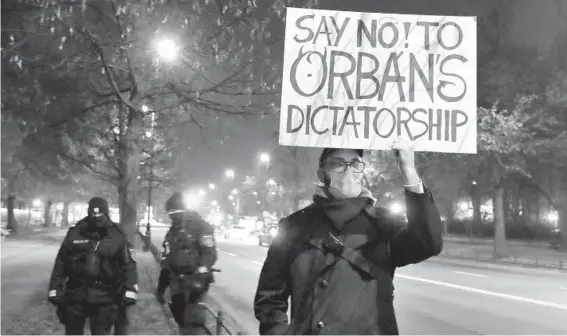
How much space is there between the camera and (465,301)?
14.0 m

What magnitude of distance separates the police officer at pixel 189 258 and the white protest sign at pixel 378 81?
435 cm

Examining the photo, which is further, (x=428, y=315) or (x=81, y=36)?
(x=428, y=315)

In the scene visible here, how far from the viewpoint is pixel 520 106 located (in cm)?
2881

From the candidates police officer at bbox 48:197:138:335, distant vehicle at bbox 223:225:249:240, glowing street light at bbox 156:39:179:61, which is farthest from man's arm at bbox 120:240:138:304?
distant vehicle at bbox 223:225:249:240

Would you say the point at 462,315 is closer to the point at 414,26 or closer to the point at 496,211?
the point at 414,26

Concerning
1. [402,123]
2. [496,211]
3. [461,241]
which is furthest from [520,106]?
[402,123]

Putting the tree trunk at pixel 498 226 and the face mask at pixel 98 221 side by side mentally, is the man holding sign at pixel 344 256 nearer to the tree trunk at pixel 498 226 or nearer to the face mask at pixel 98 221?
the face mask at pixel 98 221

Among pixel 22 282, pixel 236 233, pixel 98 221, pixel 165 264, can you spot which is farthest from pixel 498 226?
pixel 236 233

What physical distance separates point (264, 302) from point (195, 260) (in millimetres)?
4685

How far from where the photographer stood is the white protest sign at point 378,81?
318 cm

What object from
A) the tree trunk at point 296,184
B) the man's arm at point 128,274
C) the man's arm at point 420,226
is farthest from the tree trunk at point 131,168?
the tree trunk at point 296,184

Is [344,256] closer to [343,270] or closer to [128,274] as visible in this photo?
[343,270]

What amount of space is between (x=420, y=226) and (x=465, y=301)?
1252cm

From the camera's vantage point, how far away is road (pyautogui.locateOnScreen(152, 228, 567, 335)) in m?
10.8
